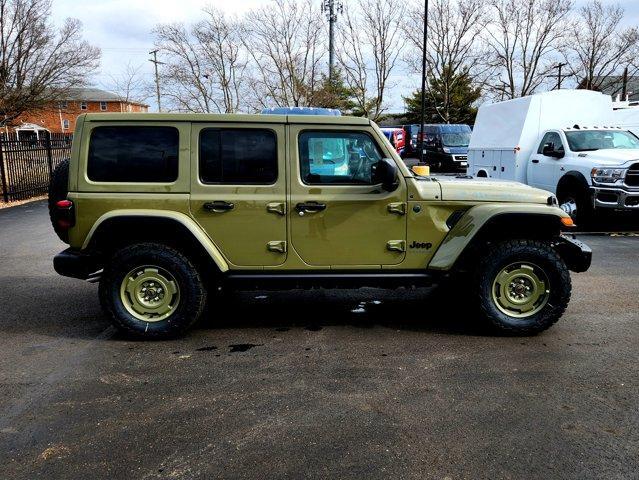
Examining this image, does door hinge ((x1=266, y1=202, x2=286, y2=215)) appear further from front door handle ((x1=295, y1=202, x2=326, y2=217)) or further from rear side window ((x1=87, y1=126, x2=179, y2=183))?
rear side window ((x1=87, y1=126, x2=179, y2=183))

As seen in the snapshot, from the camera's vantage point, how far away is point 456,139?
83.5ft

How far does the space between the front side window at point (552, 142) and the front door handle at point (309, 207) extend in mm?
8112

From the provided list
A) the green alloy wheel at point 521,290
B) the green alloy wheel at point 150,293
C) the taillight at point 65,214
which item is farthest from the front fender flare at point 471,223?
the taillight at point 65,214

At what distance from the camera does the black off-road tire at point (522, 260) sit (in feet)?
15.2

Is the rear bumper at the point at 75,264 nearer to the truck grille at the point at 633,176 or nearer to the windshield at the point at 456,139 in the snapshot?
the truck grille at the point at 633,176

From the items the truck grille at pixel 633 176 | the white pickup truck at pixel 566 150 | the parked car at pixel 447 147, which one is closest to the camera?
the truck grille at pixel 633 176

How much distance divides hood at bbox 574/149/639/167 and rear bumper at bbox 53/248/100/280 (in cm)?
886

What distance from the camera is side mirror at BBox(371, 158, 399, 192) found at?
4395 millimetres

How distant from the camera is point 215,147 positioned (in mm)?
4605

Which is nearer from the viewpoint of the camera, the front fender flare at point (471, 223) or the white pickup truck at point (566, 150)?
the front fender flare at point (471, 223)

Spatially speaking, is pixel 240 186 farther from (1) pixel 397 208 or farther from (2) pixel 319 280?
(1) pixel 397 208

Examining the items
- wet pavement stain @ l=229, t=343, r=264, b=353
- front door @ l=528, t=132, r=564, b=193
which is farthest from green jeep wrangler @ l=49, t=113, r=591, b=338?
front door @ l=528, t=132, r=564, b=193

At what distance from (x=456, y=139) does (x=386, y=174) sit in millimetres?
22233

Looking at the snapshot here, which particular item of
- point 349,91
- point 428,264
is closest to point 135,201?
point 428,264
